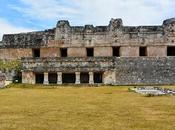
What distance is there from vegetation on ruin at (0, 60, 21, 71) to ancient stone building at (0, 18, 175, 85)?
1.27 metres

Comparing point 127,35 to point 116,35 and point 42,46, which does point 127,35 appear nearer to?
point 116,35

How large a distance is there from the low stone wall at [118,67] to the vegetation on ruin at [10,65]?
1.85 metres

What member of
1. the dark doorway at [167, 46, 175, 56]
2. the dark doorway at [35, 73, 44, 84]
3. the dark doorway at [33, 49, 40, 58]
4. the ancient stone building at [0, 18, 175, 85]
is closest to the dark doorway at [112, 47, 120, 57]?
the ancient stone building at [0, 18, 175, 85]

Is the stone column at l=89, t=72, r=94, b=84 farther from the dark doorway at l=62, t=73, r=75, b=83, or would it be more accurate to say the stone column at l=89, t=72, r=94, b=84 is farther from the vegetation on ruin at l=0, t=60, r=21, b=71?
the vegetation on ruin at l=0, t=60, r=21, b=71

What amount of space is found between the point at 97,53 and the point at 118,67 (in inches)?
166

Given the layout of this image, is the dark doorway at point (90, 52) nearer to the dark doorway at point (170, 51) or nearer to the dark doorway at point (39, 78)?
the dark doorway at point (39, 78)

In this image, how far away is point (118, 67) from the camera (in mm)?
33875

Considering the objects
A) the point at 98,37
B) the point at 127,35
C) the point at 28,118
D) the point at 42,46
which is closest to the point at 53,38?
the point at 42,46

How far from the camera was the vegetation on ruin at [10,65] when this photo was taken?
117ft

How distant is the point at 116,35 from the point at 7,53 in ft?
33.2

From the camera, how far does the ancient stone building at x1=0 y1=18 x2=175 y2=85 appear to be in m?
33.5

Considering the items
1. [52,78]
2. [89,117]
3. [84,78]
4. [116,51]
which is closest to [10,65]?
[52,78]

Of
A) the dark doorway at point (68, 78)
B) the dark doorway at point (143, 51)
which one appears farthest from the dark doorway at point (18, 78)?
the dark doorway at point (143, 51)

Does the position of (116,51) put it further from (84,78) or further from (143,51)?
(84,78)
